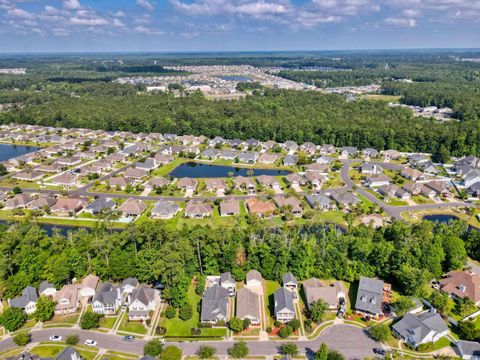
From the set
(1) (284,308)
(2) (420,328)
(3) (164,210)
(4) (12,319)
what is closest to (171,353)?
(1) (284,308)

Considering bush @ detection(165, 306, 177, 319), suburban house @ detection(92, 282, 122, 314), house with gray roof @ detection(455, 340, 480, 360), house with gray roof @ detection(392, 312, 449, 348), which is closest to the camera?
house with gray roof @ detection(455, 340, 480, 360)

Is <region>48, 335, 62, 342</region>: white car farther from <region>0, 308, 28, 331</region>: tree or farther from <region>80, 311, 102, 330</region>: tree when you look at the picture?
<region>0, 308, 28, 331</region>: tree

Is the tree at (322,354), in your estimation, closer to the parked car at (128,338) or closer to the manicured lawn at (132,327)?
the manicured lawn at (132,327)

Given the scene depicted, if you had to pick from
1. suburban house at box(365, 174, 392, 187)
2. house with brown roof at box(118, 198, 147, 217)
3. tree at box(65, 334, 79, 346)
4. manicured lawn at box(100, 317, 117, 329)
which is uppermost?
suburban house at box(365, 174, 392, 187)

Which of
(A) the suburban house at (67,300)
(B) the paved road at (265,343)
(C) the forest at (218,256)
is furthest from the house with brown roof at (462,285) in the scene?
(A) the suburban house at (67,300)

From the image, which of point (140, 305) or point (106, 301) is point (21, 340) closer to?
point (106, 301)

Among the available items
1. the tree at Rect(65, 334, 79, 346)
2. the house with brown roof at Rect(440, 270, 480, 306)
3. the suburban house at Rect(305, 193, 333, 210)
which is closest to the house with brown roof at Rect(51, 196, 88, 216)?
the tree at Rect(65, 334, 79, 346)
